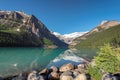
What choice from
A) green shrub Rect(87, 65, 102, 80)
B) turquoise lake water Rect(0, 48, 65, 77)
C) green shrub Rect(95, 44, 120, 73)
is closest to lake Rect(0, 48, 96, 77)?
turquoise lake water Rect(0, 48, 65, 77)

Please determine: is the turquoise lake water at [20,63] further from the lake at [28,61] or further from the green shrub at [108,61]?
the green shrub at [108,61]

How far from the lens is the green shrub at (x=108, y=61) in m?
20.8

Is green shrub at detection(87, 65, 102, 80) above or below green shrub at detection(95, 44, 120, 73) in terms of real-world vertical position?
below

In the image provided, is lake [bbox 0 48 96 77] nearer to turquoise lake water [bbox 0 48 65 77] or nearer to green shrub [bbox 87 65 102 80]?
turquoise lake water [bbox 0 48 65 77]

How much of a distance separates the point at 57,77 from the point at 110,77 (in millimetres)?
11360

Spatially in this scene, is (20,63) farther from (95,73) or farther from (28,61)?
(95,73)

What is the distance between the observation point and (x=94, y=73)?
70.5ft

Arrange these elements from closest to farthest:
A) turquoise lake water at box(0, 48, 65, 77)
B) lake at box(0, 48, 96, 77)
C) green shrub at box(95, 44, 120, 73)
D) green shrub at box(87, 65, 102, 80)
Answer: green shrub at box(87, 65, 102, 80), green shrub at box(95, 44, 120, 73), turquoise lake water at box(0, 48, 65, 77), lake at box(0, 48, 96, 77)

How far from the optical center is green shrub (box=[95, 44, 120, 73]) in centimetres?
2077

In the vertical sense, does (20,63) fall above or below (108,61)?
below

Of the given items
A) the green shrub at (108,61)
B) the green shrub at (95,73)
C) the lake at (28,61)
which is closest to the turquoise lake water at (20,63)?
the lake at (28,61)

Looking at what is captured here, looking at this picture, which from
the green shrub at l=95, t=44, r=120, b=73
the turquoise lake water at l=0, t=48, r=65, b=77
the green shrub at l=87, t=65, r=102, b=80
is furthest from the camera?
the turquoise lake water at l=0, t=48, r=65, b=77

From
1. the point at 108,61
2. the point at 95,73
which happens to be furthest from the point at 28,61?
the point at 108,61

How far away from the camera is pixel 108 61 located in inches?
842
